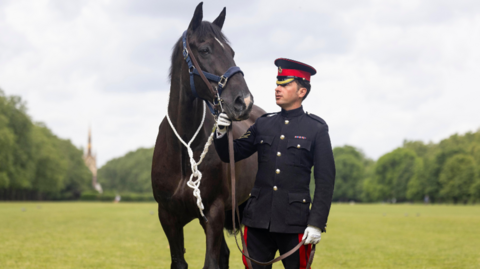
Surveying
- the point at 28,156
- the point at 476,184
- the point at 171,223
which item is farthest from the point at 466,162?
the point at 171,223

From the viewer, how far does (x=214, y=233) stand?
14.4 feet

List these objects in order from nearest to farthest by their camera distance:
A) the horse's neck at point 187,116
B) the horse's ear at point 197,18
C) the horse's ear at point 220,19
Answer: the horse's ear at point 197,18
the horse's neck at point 187,116
the horse's ear at point 220,19

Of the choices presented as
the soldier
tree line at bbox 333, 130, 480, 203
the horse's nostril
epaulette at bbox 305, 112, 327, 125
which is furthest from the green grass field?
tree line at bbox 333, 130, 480, 203

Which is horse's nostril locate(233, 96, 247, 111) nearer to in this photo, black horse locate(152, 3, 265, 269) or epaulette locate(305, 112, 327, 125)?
black horse locate(152, 3, 265, 269)

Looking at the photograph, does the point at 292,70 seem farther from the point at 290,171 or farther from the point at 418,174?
the point at 418,174

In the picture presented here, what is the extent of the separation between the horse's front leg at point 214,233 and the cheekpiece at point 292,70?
A: 1.44 metres

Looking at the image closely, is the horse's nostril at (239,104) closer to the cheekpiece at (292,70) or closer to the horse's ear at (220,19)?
the cheekpiece at (292,70)

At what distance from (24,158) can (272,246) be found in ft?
205

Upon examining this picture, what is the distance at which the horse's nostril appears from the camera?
146 inches

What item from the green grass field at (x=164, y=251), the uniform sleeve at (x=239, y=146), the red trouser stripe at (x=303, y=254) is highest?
the uniform sleeve at (x=239, y=146)

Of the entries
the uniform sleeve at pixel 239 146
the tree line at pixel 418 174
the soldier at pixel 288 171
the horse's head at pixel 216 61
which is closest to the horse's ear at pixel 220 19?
the horse's head at pixel 216 61

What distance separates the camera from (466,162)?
7325 cm

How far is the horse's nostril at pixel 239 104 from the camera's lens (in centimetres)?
371

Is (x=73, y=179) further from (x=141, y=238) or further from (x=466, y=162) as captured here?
(x=141, y=238)
